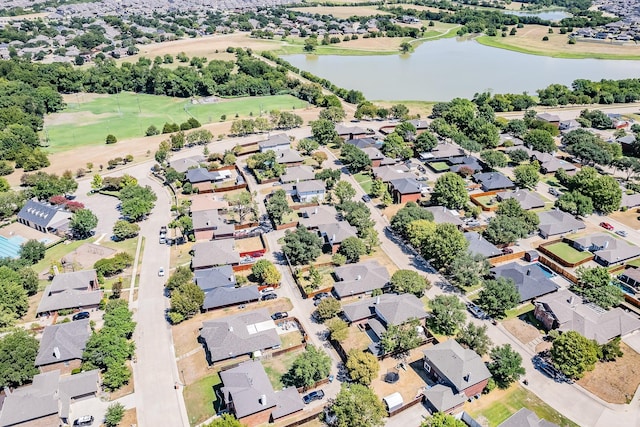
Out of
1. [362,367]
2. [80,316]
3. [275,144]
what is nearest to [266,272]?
[362,367]

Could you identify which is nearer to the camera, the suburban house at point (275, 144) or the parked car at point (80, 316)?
the parked car at point (80, 316)

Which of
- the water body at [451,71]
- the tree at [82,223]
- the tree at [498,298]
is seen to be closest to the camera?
the tree at [498,298]

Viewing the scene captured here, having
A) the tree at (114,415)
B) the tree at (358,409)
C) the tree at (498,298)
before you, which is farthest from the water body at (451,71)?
the tree at (114,415)

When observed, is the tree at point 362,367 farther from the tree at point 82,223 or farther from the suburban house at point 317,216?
the tree at point 82,223

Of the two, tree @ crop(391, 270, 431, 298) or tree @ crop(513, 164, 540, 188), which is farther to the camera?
tree @ crop(513, 164, 540, 188)

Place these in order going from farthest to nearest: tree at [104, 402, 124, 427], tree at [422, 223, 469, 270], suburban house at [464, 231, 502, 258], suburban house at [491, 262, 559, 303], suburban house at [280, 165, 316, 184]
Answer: suburban house at [280, 165, 316, 184] → suburban house at [464, 231, 502, 258] → tree at [422, 223, 469, 270] → suburban house at [491, 262, 559, 303] → tree at [104, 402, 124, 427]

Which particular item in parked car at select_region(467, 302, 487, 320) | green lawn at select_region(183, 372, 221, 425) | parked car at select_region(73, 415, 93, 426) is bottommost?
parked car at select_region(467, 302, 487, 320)

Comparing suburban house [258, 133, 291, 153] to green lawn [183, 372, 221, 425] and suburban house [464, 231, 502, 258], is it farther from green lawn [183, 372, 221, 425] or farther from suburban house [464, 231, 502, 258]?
green lawn [183, 372, 221, 425]

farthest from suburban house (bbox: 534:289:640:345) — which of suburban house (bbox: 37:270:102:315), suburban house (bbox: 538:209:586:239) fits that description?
suburban house (bbox: 37:270:102:315)
